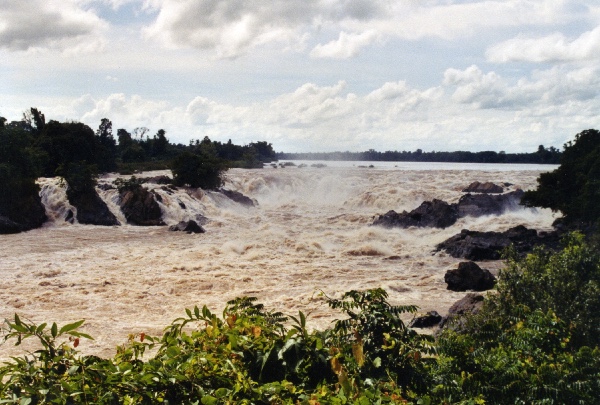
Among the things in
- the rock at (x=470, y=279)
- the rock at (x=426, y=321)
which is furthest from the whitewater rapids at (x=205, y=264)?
the rock at (x=426, y=321)

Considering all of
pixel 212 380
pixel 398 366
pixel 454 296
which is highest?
pixel 212 380

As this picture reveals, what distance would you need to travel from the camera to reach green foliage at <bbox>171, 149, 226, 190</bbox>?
137ft

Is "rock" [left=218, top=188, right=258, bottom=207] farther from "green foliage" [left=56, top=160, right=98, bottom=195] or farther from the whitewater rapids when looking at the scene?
"green foliage" [left=56, top=160, right=98, bottom=195]

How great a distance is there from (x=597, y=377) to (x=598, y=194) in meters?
18.3

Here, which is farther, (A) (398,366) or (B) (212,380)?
(A) (398,366)

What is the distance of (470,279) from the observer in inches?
690

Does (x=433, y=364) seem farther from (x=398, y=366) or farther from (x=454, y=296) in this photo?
(x=454, y=296)

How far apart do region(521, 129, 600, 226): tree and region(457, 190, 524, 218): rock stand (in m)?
5.75

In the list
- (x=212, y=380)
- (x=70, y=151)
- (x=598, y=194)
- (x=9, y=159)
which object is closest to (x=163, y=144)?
(x=70, y=151)

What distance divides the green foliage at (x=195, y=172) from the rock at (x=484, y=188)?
66.0 ft

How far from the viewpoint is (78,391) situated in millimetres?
2393

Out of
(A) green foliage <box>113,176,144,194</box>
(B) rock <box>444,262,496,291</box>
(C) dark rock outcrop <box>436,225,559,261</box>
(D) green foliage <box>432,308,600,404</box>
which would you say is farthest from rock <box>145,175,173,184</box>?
(D) green foliage <box>432,308,600,404</box>

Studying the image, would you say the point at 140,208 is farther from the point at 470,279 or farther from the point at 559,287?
the point at 559,287

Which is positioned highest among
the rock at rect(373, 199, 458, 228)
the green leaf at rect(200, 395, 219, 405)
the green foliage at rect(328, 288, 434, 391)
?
the green leaf at rect(200, 395, 219, 405)
